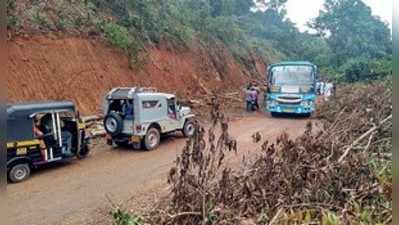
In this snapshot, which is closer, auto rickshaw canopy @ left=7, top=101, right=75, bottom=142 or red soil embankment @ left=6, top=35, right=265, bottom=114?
auto rickshaw canopy @ left=7, top=101, right=75, bottom=142

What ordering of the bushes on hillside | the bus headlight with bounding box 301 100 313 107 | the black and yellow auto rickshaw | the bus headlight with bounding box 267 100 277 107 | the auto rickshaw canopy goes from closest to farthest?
1. the auto rickshaw canopy
2. the black and yellow auto rickshaw
3. the bus headlight with bounding box 301 100 313 107
4. the bus headlight with bounding box 267 100 277 107
5. the bushes on hillside

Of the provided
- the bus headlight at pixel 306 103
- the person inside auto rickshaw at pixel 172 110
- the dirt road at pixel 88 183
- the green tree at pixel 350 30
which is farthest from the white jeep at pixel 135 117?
the green tree at pixel 350 30

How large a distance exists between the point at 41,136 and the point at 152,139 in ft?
12.5

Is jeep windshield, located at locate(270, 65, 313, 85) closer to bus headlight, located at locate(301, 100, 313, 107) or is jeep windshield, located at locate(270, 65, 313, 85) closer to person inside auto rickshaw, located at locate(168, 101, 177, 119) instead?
bus headlight, located at locate(301, 100, 313, 107)

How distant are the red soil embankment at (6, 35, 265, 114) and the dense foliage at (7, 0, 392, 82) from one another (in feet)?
2.36

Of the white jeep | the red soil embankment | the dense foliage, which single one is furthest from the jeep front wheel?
the dense foliage

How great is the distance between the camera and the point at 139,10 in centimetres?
2092

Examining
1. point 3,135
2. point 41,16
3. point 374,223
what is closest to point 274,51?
point 41,16

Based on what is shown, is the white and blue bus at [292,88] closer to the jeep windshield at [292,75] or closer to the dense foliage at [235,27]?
the jeep windshield at [292,75]

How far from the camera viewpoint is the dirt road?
7.51 meters

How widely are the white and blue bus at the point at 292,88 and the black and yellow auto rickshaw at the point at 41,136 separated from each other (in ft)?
35.2

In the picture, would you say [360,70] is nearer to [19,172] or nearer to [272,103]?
[272,103]

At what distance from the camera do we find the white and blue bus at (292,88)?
18828 millimetres

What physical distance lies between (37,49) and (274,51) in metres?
32.2
